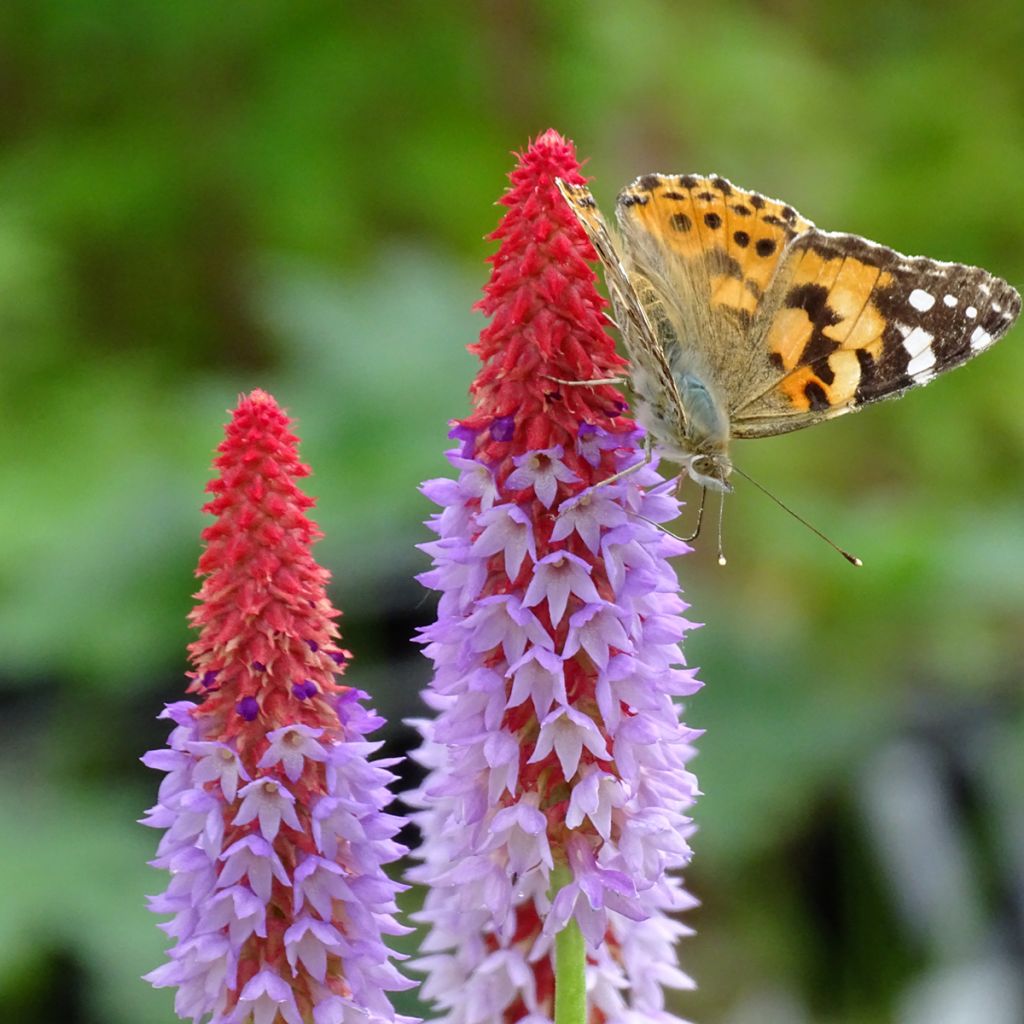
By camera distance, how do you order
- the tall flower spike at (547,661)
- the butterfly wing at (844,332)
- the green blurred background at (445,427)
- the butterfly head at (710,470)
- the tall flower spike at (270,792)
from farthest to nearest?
the green blurred background at (445,427) < the butterfly wing at (844,332) < the butterfly head at (710,470) < the tall flower spike at (547,661) < the tall flower spike at (270,792)

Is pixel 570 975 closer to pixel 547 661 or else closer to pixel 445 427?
pixel 547 661

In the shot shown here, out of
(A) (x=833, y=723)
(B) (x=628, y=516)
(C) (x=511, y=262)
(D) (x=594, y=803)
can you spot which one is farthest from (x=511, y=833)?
(A) (x=833, y=723)

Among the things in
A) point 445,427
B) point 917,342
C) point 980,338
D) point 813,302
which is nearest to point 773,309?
point 813,302

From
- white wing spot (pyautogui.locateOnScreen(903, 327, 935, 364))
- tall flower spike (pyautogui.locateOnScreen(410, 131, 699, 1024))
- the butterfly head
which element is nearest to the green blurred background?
tall flower spike (pyautogui.locateOnScreen(410, 131, 699, 1024))

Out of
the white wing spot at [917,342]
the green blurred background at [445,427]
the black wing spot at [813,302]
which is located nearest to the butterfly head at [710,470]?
the black wing spot at [813,302]

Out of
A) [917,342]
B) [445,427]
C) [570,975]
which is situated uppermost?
[445,427]

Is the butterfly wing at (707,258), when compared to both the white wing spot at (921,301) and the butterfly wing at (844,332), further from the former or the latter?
the white wing spot at (921,301)

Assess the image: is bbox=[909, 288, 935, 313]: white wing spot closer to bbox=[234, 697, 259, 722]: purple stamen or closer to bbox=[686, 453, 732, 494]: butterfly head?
bbox=[686, 453, 732, 494]: butterfly head
